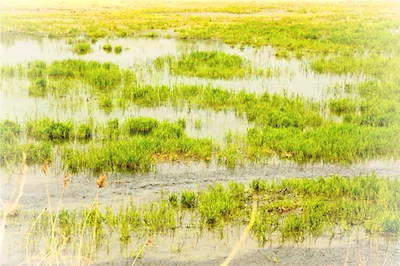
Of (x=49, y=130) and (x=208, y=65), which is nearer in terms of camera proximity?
(x=49, y=130)

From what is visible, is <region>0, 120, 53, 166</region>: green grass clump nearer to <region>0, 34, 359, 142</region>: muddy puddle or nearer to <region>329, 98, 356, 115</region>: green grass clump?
<region>0, 34, 359, 142</region>: muddy puddle

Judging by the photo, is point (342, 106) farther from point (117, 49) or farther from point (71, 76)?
point (117, 49)

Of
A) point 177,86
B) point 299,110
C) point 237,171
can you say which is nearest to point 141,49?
point 177,86

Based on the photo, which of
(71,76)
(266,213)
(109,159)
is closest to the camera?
(266,213)

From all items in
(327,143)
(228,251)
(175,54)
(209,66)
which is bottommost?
(228,251)

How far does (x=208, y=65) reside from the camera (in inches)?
938

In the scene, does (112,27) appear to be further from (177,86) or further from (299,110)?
(299,110)

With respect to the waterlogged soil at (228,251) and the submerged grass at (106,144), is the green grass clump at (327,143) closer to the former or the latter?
the submerged grass at (106,144)

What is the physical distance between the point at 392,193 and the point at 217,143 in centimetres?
426

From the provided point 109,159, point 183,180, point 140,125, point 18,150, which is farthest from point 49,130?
point 183,180

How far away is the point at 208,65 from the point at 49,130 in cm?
1120

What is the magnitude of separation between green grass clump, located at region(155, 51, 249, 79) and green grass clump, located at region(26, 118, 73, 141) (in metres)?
9.11

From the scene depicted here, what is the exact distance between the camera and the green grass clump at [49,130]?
44.5 ft

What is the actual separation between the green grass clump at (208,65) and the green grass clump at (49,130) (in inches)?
359
